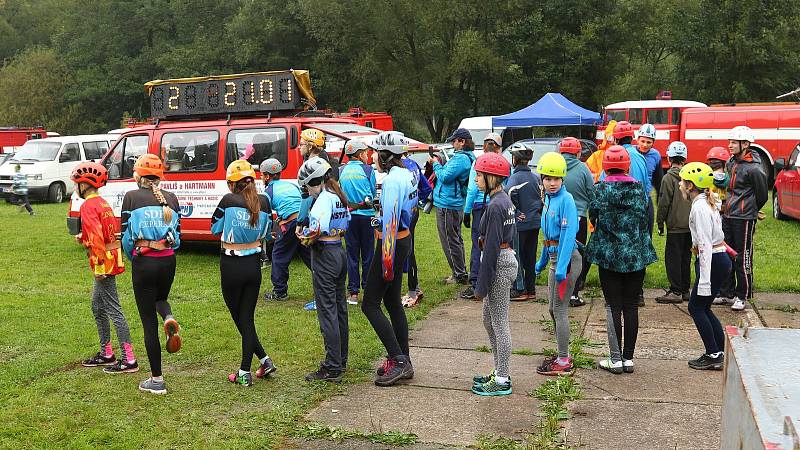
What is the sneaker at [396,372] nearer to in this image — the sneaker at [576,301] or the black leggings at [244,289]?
the black leggings at [244,289]

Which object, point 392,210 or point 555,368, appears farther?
point 555,368

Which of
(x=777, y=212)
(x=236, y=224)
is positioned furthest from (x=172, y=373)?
(x=777, y=212)

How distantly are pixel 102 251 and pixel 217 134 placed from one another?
5.87 meters

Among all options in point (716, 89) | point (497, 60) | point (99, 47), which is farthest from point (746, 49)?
point (99, 47)

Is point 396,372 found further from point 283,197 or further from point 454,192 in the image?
point 454,192

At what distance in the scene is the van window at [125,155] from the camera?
42.3 ft

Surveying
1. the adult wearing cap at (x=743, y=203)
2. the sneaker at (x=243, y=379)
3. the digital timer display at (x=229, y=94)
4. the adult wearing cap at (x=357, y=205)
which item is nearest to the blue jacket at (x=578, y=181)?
the adult wearing cap at (x=743, y=203)

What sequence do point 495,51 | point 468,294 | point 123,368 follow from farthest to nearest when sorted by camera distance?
point 495,51
point 468,294
point 123,368

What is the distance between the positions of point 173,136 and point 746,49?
94.6ft

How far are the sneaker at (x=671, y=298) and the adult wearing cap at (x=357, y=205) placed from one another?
11.2 ft

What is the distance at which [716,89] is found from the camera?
36.7 metres

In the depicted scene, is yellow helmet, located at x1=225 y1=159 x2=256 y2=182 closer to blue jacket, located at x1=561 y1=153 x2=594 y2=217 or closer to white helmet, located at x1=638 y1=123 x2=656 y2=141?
blue jacket, located at x1=561 y1=153 x2=594 y2=217

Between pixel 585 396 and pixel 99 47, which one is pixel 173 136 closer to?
pixel 585 396

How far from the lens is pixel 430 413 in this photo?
19.1 ft
